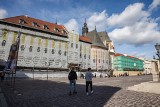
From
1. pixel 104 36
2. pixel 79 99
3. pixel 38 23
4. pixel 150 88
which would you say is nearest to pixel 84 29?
pixel 104 36

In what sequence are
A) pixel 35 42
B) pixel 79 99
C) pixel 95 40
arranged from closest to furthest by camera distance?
pixel 79 99 < pixel 35 42 < pixel 95 40

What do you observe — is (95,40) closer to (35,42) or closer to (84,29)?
(84,29)

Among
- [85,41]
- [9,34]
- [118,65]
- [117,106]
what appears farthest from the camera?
[118,65]

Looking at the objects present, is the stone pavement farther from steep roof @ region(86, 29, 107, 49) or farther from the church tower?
the church tower

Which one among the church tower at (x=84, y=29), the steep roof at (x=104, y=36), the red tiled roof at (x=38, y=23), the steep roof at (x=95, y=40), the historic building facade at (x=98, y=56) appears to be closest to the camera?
the red tiled roof at (x=38, y=23)

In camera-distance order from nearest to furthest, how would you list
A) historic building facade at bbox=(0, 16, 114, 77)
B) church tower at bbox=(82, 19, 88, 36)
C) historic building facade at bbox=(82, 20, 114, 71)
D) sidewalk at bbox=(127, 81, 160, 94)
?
1. sidewalk at bbox=(127, 81, 160, 94)
2. historic building facade at bbox=(0, 16, 114, 77)
3. historic building facade at bbox=(82, 20, 114, 71)
4. church tower at bbox=(82, 19, 88, 36)

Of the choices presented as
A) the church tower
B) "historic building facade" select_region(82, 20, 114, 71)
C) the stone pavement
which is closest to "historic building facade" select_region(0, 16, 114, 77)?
"historic building facade" select_region(82, 20, 114, 71)

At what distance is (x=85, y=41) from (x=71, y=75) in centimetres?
4917

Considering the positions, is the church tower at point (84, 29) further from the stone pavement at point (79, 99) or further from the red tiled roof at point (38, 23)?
the stone pavement at point (79, 99)

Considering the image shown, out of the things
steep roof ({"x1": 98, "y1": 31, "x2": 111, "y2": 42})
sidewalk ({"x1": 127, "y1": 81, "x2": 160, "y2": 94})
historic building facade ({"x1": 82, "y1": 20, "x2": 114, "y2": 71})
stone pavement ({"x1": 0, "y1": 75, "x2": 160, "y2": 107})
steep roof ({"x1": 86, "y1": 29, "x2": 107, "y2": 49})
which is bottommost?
stone pavement ({"x1": 0, "y1": 75, "x2": 160, "y2": 107})

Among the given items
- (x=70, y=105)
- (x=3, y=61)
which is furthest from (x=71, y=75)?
(x=3, y=61)

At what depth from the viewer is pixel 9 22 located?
39.3 metres

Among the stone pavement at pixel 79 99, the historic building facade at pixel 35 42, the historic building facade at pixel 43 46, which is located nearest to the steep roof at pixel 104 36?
the historic building facade at pixel 43 46

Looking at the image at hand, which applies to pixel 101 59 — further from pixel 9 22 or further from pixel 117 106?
pixel 117 106
